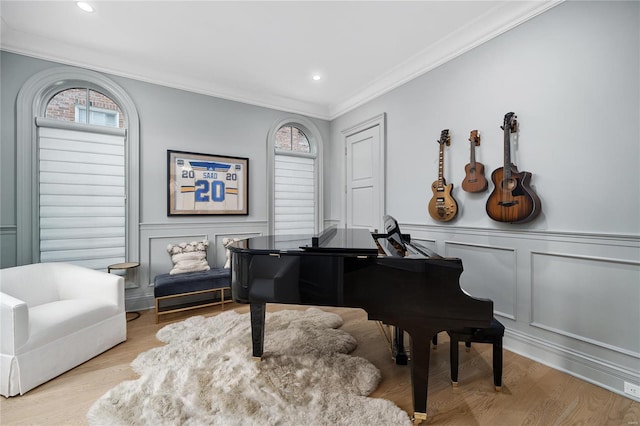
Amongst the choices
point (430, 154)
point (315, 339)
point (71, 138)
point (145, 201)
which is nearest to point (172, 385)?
point (315, 339)

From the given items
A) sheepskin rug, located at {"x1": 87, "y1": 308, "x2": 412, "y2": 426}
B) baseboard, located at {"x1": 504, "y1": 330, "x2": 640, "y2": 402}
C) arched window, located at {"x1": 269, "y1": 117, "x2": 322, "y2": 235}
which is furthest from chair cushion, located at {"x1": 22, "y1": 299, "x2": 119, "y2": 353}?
baseboard, located at {"x1": 504, "y1": 330, "x2": 640, "y2": 402}

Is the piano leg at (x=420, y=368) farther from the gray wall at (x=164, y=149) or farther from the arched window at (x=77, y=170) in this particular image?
the arched window at (x=77, y=170)

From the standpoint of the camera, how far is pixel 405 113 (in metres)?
3.29

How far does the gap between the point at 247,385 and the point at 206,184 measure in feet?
8.69

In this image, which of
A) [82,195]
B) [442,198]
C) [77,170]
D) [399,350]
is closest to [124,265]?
[82,195]

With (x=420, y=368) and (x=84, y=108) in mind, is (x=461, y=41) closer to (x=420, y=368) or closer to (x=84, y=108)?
(x=420, y=368)

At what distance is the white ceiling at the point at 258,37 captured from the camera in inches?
90.0

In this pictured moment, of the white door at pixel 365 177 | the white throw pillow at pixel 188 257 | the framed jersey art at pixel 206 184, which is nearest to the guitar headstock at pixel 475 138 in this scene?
the white door at pixel 365 177

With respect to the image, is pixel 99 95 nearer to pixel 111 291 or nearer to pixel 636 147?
pixel 111 291

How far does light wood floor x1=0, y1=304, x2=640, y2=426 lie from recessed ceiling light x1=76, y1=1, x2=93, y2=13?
2.90 m

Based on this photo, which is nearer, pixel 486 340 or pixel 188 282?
pixel 486 340

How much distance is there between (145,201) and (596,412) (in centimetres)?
433

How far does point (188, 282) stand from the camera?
299 centimetres

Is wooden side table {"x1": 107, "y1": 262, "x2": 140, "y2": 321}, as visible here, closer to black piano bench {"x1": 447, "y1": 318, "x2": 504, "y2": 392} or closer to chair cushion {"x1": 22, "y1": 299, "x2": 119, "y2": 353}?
chair cushion {"x1": 22, "y1": 299, "x2": 119, "y2": 353}
